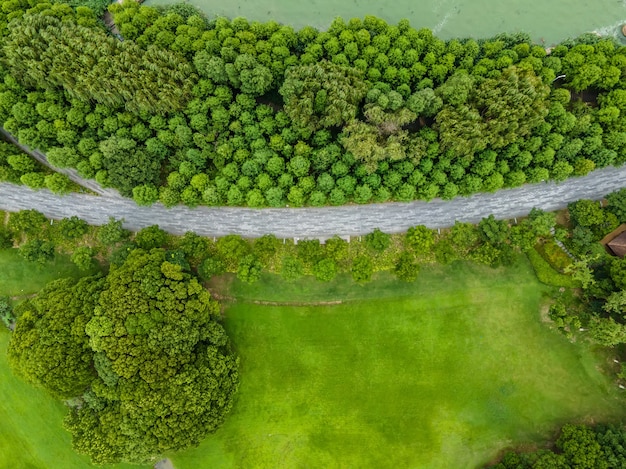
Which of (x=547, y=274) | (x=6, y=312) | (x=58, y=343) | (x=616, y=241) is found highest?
(x=616, y=241)

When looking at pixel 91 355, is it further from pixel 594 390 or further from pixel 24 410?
pixel 594 390

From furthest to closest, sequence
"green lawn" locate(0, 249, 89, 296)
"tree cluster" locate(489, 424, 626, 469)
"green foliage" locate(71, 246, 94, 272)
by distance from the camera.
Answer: "green lawn" locate(0, 249, 89, 296) → "green foliage" locate(71, 246, 94, 272) → "tree cluster" locate(489, 424, 626, 469)

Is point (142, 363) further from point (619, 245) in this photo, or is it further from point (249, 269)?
point (619, 245)

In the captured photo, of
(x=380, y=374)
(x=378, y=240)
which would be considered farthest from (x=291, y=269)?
(x=380, y=374)

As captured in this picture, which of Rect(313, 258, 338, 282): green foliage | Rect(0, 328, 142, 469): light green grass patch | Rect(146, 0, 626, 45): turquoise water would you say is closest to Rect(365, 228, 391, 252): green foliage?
Rect(313, 258, 338, 282): green foliage

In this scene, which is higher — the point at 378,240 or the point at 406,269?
the point at 378,240

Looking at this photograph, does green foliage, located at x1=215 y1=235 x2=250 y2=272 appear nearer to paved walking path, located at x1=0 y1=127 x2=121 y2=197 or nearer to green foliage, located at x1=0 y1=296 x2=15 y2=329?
paved walking path, located at x1=0 y1=127 x2=121 y2=197
